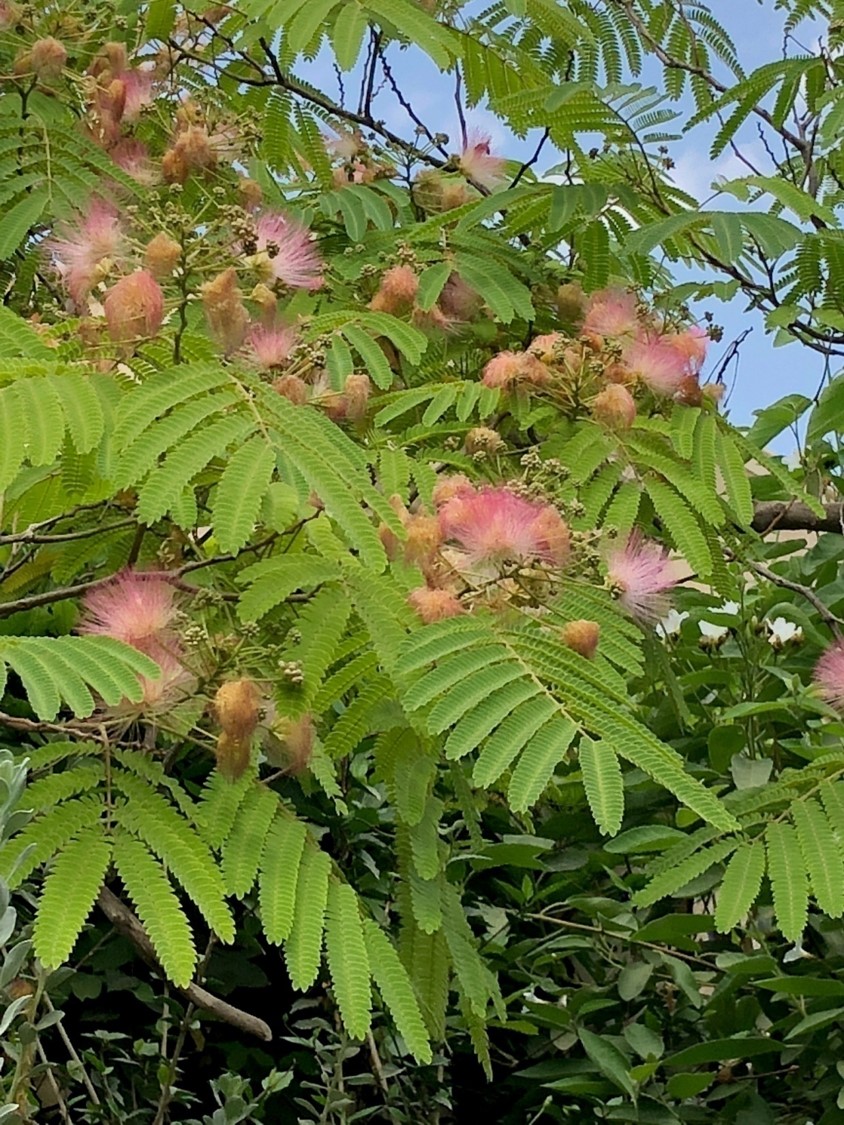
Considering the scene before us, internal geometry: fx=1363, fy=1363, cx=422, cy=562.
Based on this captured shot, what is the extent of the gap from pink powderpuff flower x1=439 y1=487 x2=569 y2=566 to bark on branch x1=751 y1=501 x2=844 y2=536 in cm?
123

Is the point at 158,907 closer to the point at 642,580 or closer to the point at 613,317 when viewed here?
the point at 642,580

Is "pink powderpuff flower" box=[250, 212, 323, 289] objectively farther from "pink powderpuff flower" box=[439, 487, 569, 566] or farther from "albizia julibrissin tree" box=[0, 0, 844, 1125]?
"pink powderpuff flower" box=[439, 487, 569, 566]

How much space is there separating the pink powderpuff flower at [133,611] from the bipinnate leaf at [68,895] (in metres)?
0.21

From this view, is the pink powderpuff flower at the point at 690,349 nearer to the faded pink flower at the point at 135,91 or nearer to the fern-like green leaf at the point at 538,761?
the fern-like green leaf at the point at 538,761

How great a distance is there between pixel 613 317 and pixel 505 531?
83 cm

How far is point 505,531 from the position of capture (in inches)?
61.4

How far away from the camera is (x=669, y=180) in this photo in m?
2.89

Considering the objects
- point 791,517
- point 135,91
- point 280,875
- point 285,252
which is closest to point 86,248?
point 285,252

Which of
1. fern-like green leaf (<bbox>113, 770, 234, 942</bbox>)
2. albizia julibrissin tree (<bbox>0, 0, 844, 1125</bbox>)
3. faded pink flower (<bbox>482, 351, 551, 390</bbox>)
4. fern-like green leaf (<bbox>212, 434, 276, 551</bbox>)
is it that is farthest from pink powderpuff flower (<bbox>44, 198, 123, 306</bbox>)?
fern-like green leaf (<bbox>113, 770, 234, 942</bbox>)

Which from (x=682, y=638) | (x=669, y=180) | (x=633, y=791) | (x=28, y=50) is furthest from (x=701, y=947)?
(x=28, y=50)

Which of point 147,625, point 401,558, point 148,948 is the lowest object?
point 148,948

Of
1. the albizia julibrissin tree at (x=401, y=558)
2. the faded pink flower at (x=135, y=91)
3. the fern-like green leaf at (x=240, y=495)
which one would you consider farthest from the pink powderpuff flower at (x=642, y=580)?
the faded pink flower at (x=135, y=91)

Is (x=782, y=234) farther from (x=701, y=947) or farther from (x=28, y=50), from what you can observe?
(x=28, y=50)

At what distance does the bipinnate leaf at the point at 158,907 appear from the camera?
1295 mm
